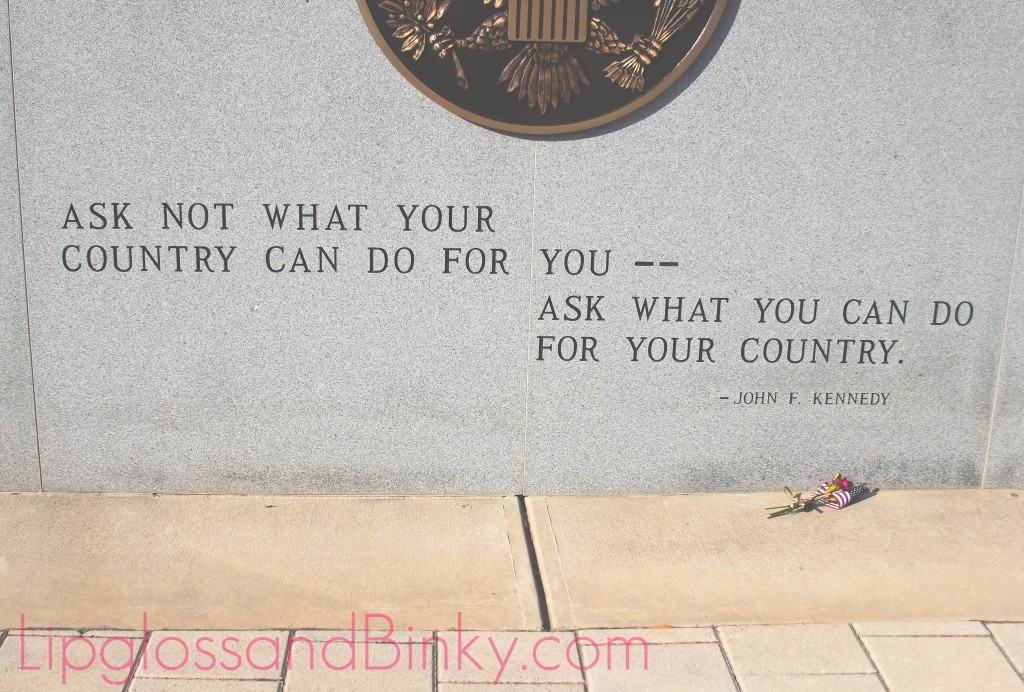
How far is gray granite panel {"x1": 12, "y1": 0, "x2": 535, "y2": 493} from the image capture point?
3.96 m

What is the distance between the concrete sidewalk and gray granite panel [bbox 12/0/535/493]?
25 centimetres

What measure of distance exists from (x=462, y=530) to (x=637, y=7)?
87.9 inches

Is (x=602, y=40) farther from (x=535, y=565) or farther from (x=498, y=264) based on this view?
(x=535, y=565)

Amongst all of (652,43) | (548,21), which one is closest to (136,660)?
(548,21)

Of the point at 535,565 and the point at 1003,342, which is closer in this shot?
the point at 535,565

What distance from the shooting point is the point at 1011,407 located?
14.5 feet

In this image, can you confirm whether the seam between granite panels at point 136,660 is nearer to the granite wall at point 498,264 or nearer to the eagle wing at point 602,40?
the granite wall at point 498,264

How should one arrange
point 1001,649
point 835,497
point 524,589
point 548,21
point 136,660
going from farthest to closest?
point 835,497 < point 548,21 < point 524,589 < point 1001,649 < point 136,660

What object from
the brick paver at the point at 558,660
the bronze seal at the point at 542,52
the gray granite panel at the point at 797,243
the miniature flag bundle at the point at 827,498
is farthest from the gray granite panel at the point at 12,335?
the miniature flag bundle at the point at 827,498

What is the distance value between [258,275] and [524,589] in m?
1.71

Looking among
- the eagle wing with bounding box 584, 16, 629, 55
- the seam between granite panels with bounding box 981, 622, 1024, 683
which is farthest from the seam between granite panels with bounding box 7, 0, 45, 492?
the seam between granite panels with bounding box 981, 622, 1024, 683

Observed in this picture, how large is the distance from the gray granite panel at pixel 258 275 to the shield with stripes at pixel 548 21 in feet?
1.39

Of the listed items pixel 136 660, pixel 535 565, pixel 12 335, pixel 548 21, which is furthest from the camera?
pixel 12 335

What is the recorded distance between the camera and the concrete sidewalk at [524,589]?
314cm
